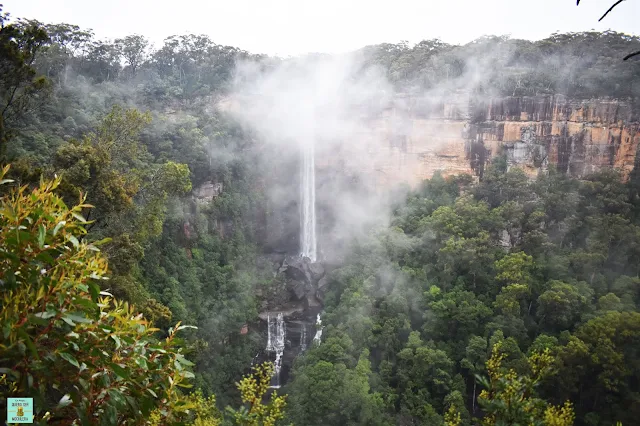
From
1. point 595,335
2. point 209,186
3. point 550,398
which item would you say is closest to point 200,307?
point 209,186

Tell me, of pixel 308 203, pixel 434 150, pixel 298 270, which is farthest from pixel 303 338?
pixel 434 150

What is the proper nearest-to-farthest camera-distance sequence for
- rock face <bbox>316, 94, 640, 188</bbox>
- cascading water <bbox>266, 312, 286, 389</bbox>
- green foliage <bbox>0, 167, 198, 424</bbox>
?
green foliage <bbox>0, 167, 198, 424</bbox>
cascading water <bbox>266, 312, 286, 389</bbox>
rock face <bbox>316, 94, 640, 188</bbox>

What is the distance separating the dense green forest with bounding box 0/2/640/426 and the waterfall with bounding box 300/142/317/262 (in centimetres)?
239

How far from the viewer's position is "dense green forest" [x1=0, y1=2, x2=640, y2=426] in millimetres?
2088

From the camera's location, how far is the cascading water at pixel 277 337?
16.9m

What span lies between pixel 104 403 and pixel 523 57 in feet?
73.9

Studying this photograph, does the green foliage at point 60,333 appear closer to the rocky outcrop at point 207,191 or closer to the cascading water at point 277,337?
the cascading water at point 277,337

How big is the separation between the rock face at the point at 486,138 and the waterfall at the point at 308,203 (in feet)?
2.01

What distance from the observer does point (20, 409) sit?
1.84 m

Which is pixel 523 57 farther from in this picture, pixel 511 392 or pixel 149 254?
pixel 511 392

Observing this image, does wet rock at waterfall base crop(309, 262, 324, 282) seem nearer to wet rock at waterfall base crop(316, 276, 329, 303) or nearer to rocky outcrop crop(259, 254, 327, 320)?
rocky outcrop crop(259, 254, 327, 320)

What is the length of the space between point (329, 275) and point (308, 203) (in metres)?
5.87

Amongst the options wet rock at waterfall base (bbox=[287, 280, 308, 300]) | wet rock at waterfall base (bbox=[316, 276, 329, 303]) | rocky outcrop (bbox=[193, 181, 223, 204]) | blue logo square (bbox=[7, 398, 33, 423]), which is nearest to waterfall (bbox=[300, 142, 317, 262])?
wet rock at waterfall base (bbox=[287, 280, 308, 300])

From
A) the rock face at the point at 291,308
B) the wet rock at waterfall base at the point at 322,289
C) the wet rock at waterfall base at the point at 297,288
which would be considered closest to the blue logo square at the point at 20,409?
the rock face at the point at 291,308
